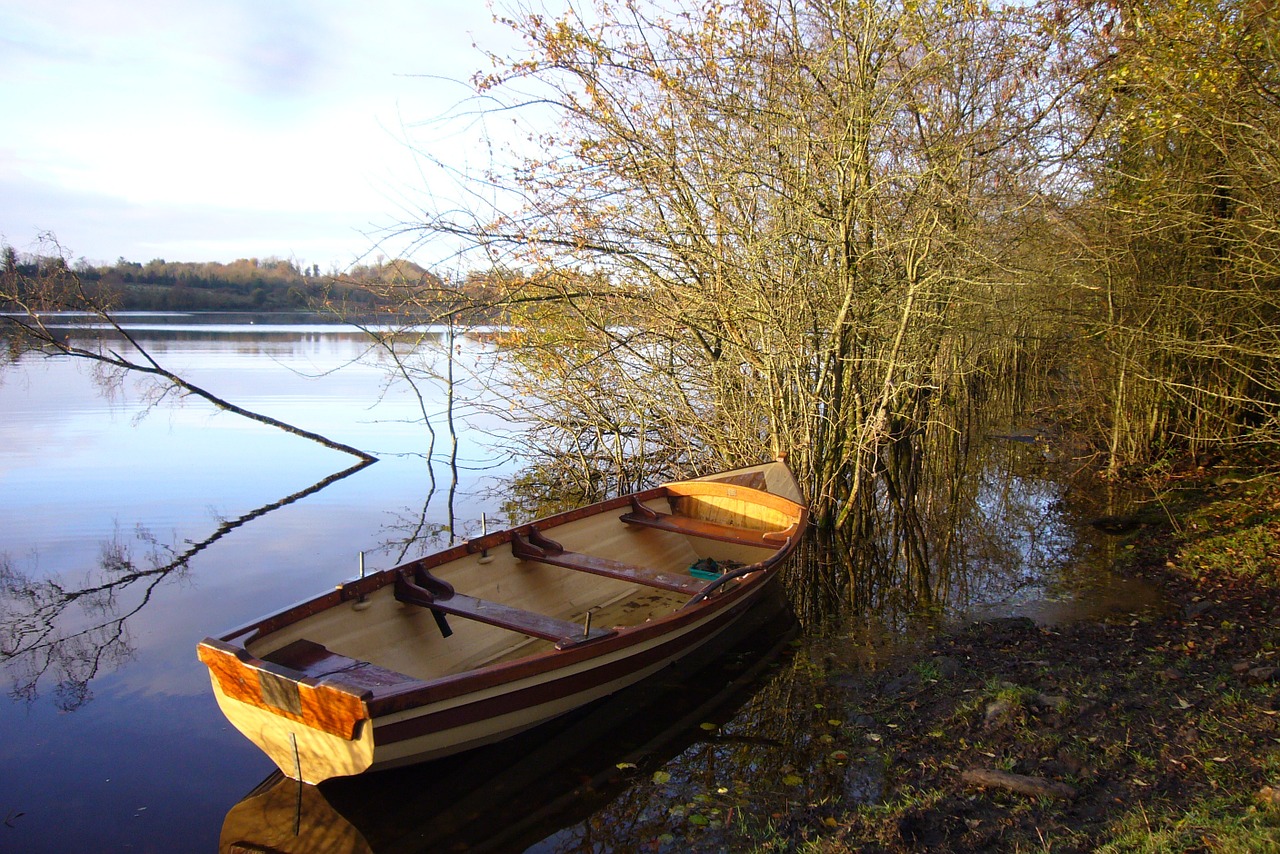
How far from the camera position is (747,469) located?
7.44m

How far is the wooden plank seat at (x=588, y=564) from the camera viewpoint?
17.6 ft

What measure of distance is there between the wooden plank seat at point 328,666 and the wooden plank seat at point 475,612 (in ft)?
2.22

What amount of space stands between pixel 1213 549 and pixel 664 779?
16.8ft

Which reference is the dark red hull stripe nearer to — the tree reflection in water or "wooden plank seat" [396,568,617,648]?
"wooden plank seat" [396,568,617,648]


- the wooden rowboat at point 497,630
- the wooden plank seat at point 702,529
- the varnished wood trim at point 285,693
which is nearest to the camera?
the varnished wood trim at point 285,693

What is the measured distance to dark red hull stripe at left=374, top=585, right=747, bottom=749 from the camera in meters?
3.46

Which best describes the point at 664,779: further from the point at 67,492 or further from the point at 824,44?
the point at 67,492

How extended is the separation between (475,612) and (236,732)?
55.4 inches

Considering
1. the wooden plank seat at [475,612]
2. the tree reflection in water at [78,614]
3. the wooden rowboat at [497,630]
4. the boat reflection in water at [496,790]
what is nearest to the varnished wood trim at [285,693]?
the wooden rowboat at [497,630]

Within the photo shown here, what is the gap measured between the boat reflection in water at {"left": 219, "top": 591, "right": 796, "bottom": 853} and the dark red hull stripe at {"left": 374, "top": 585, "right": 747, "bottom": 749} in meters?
0.30

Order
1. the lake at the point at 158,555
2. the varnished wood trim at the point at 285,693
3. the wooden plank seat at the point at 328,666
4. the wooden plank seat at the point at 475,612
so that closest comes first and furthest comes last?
the varnished wood trim at the point at 285,693, the wooden plank seat at the point at 328,666, the lake at the point at 158,555, the wooden plank seat at the point at 475,612

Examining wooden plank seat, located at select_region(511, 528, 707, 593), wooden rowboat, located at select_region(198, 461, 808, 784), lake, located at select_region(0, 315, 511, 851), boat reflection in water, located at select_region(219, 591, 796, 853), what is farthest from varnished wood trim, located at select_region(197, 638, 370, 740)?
wooden plank seat, located at select_region(511, 528, 707, 593)

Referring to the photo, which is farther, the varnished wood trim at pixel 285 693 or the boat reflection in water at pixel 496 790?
the boat reflection in water at pixel 496 790

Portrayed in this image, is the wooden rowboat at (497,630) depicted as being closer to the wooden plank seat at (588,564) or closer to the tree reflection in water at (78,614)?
the wooden plank seat at (588,564)
